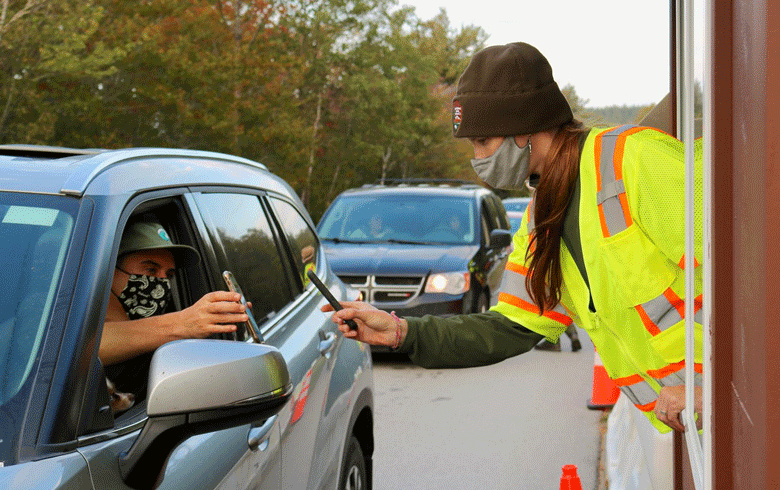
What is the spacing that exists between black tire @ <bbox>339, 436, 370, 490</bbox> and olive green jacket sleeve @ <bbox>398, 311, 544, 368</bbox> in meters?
0.87

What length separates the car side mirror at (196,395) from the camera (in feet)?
5.95

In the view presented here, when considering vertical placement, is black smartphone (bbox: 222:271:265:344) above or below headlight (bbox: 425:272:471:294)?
above

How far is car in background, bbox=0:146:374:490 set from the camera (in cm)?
183

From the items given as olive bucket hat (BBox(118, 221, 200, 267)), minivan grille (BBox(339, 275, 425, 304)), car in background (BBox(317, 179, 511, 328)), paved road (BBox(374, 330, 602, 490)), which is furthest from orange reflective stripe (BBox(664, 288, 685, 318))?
minivan grille (BBox(339, 275, 425, 304))

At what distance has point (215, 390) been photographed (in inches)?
72.5

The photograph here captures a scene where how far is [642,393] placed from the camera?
243 cm

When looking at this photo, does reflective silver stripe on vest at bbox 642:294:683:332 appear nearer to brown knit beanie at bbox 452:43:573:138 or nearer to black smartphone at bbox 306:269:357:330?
brown knit beanie at bbox 452:43:573:138

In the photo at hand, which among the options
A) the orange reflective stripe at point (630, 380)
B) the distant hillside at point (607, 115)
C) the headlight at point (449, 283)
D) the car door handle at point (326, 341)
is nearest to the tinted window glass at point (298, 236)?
the car door handle at point (326, 341)

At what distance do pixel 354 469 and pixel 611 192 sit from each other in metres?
2.00

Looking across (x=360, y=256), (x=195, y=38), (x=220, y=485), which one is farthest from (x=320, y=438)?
(x=195, y=38)

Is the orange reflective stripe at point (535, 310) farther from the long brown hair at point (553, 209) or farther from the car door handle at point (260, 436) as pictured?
the car door handle at point (260, 436)

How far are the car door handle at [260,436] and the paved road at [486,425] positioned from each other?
3117mm

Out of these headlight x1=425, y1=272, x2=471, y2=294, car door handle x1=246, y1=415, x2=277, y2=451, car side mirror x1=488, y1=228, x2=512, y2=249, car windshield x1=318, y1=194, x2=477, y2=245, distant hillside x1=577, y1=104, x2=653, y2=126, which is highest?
distant hillside x1=577, y1=104, x2=653, y2=126

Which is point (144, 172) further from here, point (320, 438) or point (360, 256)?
point (360, 256)
